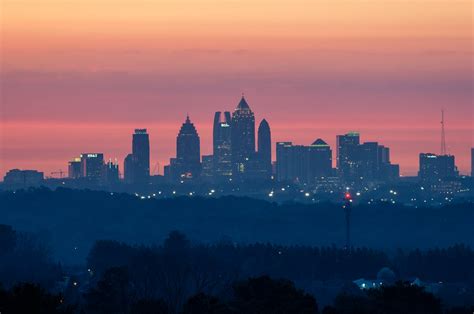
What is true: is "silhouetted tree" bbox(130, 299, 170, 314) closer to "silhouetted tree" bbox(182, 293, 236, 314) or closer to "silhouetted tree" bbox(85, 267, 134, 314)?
"silhouetted tree" bbox(182, 293, 236, 314)

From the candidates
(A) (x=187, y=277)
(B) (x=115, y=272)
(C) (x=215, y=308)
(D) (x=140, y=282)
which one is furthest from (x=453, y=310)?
(A) (x=187, y=277)

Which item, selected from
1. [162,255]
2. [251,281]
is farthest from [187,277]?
[251,281]

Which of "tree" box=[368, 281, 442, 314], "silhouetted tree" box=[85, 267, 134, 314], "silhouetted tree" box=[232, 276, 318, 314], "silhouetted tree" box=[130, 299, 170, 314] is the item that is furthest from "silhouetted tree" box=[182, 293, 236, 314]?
Result: "silhouetted tree" box=[85, 267, 134, 314]

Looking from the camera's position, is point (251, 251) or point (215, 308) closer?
point (215, 308)

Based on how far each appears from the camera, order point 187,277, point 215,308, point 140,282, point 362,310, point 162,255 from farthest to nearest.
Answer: point 162,255
point 187,277
point 140,282
point 362,310
point 215,308

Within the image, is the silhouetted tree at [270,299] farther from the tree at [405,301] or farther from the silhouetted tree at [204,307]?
the tree at [405,301]

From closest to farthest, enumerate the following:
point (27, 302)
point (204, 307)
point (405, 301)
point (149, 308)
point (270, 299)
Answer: point (27, 302), point (204, 307), point (270, 299), point (149, 308), point (405, 301)

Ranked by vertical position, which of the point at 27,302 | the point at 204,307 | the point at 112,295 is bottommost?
the point at 112,295

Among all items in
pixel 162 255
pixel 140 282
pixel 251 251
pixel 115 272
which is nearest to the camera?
pixel 115 272

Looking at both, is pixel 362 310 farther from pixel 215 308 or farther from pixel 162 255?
pixel 162 255

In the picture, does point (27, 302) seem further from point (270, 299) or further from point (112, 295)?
point (112, 295)

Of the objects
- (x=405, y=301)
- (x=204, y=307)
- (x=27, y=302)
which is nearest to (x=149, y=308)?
(x=204, y=307)
